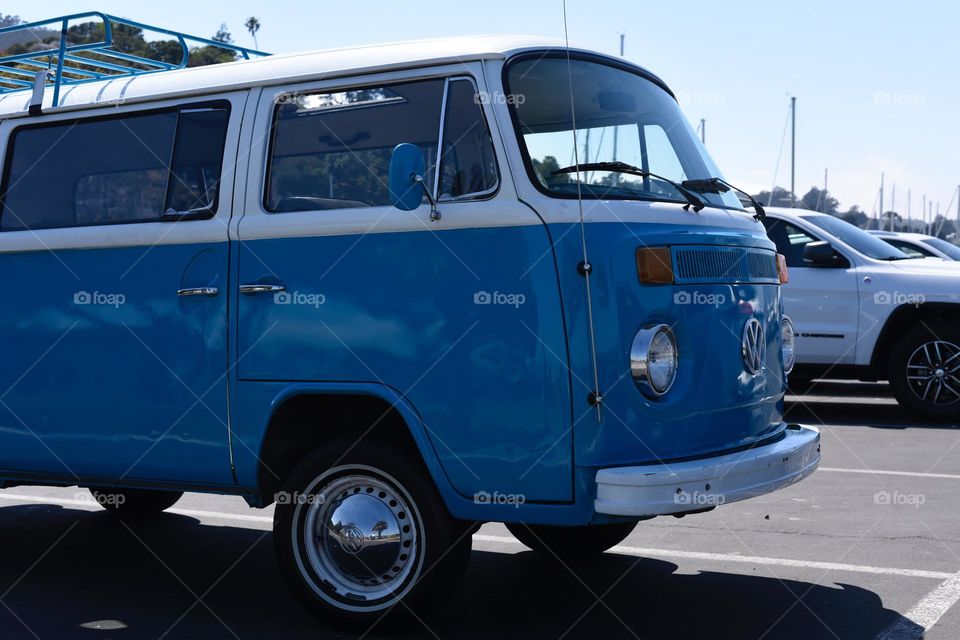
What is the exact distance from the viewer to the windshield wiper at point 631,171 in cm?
502

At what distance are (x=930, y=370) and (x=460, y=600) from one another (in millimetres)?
7394

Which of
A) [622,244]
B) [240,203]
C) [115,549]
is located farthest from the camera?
[115,549]

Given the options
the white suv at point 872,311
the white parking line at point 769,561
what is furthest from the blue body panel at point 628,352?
the white suv at point 872,311

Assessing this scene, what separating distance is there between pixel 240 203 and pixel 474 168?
A: 1.17m

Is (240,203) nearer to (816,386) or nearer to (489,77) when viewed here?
(489,77)

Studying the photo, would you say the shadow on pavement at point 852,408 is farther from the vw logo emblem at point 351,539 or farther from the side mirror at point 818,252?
the vw logo emblem at point 351,539

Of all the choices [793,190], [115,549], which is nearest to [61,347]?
[115,549]

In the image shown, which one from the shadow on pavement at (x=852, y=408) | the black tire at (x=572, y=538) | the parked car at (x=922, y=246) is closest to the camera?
the black tire at (x=572, y=538)

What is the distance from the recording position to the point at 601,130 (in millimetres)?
5574

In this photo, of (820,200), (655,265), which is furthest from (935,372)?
(820,200)

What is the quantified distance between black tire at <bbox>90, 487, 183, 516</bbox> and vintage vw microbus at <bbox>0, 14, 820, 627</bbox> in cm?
173

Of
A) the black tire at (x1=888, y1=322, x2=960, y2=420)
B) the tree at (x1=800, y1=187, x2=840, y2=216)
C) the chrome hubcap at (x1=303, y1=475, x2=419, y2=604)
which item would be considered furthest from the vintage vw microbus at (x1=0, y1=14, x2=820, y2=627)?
the tree at (x1=800, y1=187, x2=840, y2=216)

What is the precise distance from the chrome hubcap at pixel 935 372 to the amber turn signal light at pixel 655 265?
749 centimetres

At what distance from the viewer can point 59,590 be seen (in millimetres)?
6008
